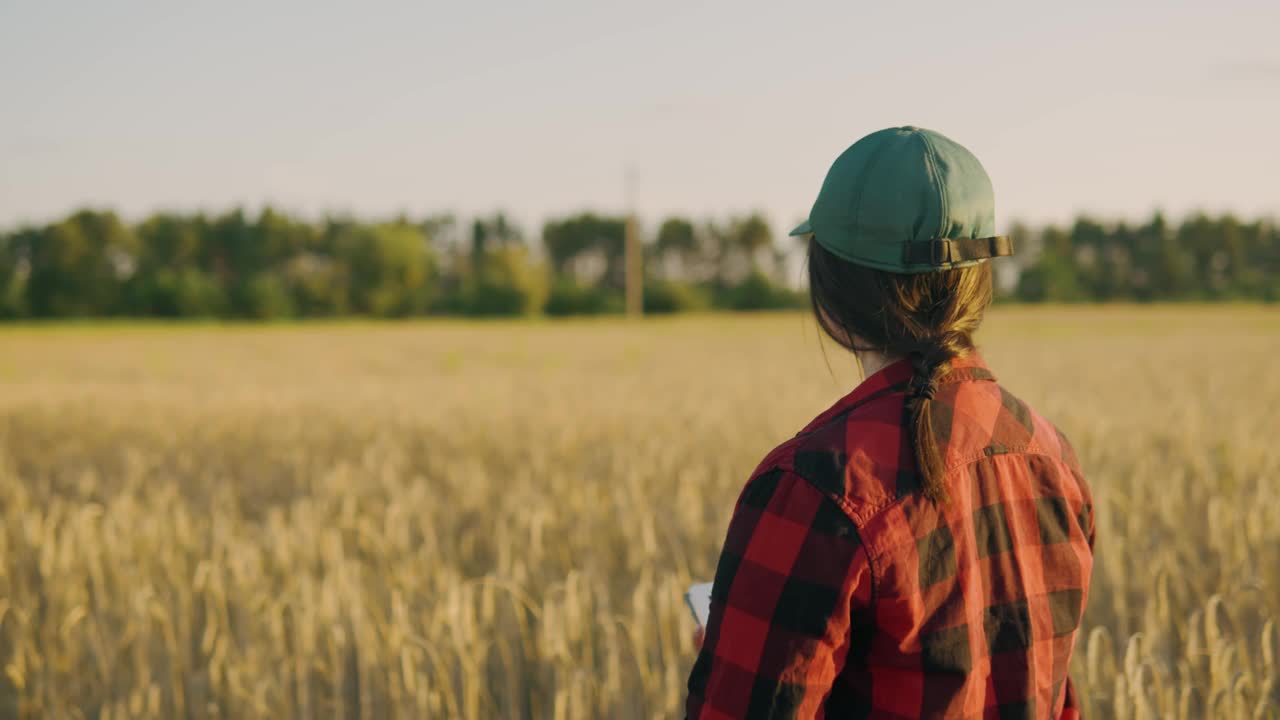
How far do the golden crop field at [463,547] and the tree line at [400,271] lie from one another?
4316 centimetres

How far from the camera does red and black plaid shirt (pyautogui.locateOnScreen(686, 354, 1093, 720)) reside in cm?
101

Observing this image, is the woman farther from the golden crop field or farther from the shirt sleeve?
the golden crop field

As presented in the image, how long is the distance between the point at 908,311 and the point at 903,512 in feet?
0.84

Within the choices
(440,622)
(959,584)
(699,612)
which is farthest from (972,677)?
(440,622)

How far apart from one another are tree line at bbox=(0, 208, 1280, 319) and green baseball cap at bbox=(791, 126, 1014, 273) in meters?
49.4

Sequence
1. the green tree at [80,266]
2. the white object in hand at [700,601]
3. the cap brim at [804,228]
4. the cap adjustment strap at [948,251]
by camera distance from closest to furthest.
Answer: the cap adjustment strap at [948,251]
the cap brim at [804,228]
the white object in hand at [700,601]
the green tree at [80,266]

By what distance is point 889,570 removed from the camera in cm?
102

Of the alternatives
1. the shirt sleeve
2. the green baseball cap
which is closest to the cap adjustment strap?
the green baseball cap

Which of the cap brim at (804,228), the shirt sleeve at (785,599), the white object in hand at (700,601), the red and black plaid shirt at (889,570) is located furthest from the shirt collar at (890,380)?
the white object in hand at (700,601)

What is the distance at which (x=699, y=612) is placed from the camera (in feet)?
4.48

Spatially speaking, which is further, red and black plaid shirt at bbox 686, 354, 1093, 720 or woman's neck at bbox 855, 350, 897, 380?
woman's neck at bbox 855, 350, 897, 380

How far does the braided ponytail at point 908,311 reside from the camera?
112cm

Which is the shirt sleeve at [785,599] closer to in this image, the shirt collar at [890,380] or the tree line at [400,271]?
the shirt collar at [890,380]

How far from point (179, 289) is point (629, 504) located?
167 ft
